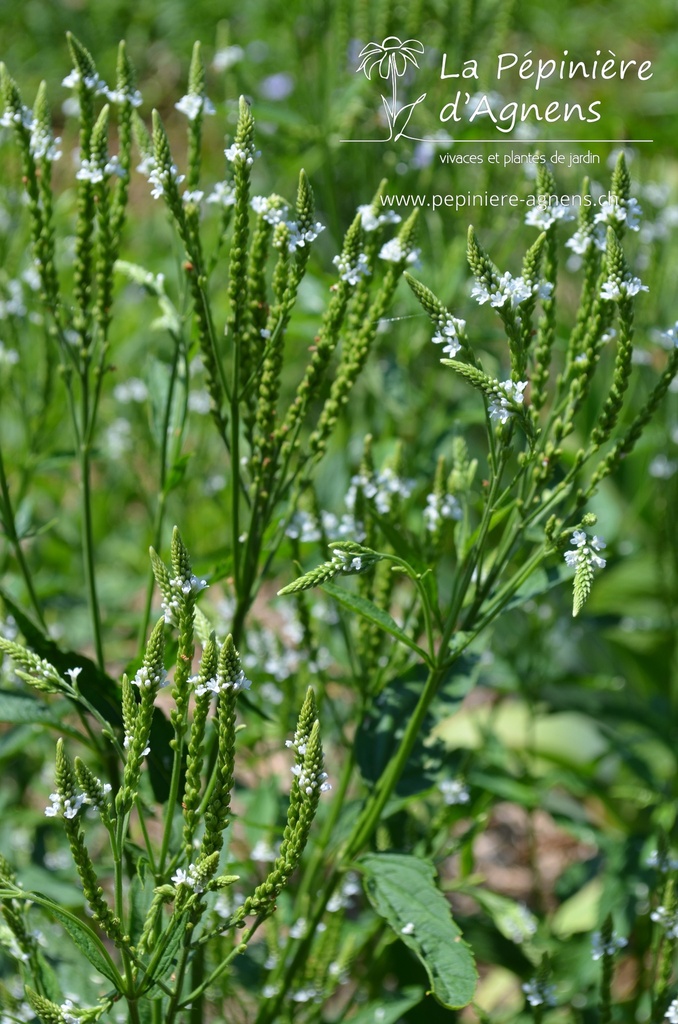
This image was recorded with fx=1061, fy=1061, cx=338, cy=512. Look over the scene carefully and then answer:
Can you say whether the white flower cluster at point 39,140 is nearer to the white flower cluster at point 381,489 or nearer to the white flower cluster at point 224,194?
the white flower cluster at point 224,194

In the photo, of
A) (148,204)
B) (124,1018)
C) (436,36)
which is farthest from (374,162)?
(148,204)

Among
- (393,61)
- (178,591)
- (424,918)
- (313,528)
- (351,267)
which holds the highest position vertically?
(393,61)

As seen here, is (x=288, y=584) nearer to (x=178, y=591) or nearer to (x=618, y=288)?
(x=178, y=591)

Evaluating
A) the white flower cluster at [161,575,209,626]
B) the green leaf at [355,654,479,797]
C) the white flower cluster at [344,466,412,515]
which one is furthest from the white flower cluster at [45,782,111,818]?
the white flower cluster at [344,466,412,515]

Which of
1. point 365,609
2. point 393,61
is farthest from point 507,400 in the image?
point 393,61

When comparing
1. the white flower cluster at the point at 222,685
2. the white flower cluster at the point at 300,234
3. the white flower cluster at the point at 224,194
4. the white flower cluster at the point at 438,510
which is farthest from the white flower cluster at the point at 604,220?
the white flower cluster at the point at 222,685
